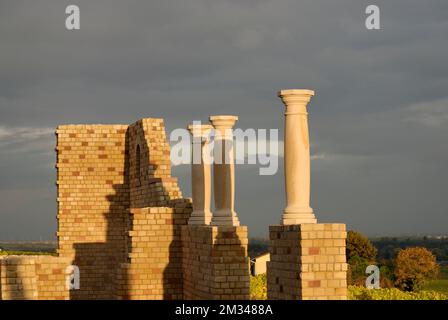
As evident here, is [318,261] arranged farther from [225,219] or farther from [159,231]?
[159,231]

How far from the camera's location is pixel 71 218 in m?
27.5

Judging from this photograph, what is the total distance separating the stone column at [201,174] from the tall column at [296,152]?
555 cm

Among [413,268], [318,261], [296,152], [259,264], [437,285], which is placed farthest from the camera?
[437,285]

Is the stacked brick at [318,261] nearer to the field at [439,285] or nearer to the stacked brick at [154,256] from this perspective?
the stacked brick at [154,256]

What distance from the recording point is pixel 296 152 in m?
13.2

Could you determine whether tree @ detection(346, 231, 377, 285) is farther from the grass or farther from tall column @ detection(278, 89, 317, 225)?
tall column @ detection(278, 89, 317, 225)

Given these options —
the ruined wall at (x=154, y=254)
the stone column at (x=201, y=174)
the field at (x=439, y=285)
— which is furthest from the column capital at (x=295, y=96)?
the field at (x=439, y=285)

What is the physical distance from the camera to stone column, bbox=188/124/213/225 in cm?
1869

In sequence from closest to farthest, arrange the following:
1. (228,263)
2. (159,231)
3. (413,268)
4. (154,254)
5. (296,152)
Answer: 1. (296,152)
2. (228,263)
3. (154,254)
4. (159,231)
5. (413,268)

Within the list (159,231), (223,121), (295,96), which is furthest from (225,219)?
(295,96)

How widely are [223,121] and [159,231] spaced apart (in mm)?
4236

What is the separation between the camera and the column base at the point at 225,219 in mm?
16688
